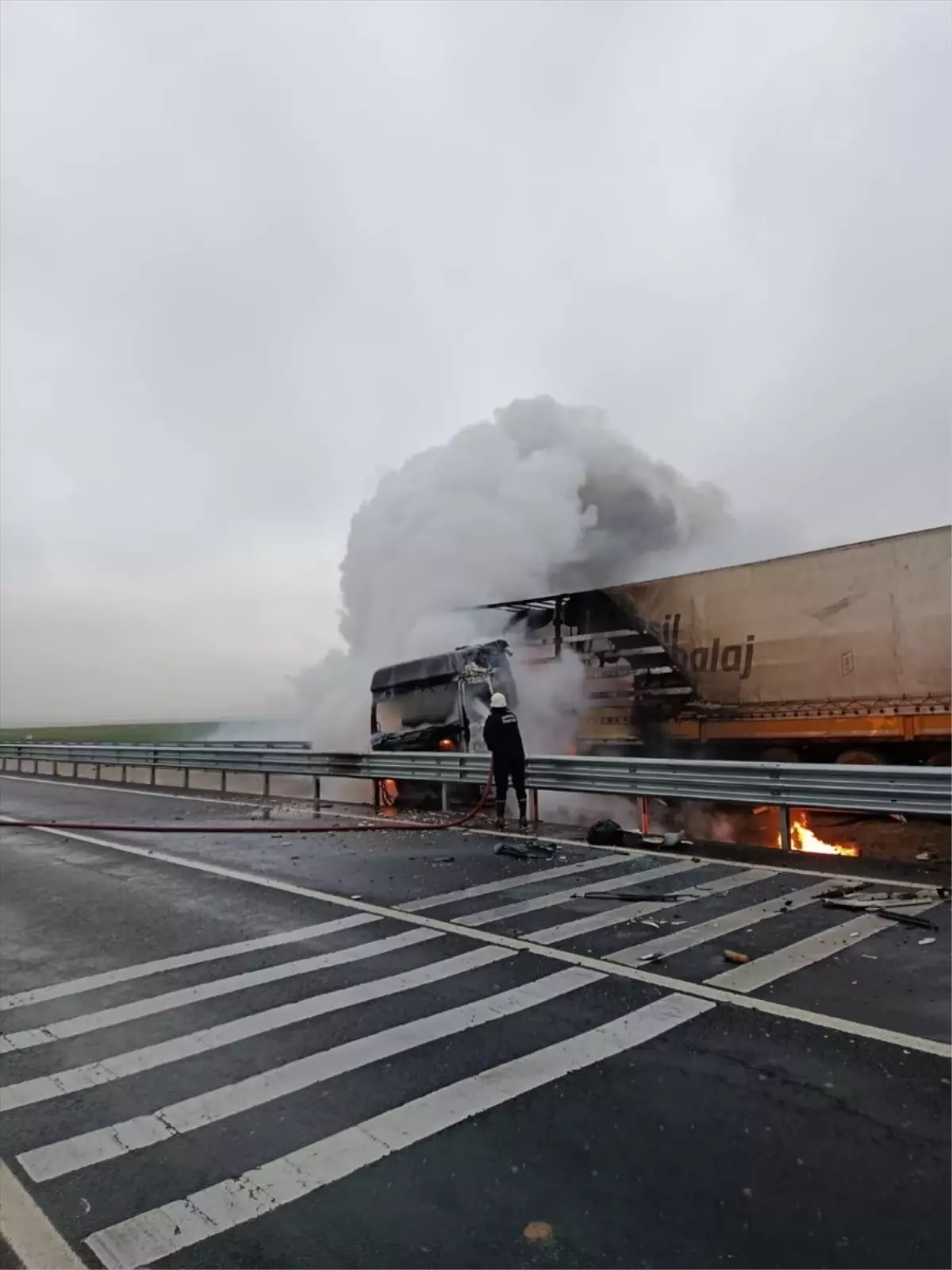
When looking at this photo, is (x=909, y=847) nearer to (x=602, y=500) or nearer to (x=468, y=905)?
Result: (x=468, y=905)

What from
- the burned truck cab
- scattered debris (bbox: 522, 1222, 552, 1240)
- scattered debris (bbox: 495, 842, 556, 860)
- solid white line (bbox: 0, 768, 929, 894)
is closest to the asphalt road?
scattered debris (bbox: 522, 1222, 552, 1240)

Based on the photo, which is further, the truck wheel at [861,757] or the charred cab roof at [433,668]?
the charred cab roof at [433,668]

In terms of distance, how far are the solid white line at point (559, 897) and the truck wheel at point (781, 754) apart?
16.7ft

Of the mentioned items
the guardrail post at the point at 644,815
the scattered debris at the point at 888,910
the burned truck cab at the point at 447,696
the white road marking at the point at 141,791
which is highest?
the burned truck cab at the point at 447,696

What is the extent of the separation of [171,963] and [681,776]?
5.56 m

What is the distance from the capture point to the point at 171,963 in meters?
5.36

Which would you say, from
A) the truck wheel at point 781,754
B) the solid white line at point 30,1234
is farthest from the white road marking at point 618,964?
the truck wheel at point 781,754

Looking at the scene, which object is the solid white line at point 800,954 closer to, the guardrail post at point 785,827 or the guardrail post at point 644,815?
the guardrail post at point 785,827

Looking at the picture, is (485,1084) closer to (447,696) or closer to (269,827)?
(269,827)

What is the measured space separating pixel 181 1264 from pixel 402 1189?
0.68m

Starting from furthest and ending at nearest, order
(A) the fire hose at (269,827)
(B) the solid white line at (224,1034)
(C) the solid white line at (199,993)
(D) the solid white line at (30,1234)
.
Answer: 1. (A) the fire hose at (269,827)
2. (C) the solid white line at (199,993)
3. (B) the solid white line at (224,1034)
4. (D) the solid white line at (30,1234)

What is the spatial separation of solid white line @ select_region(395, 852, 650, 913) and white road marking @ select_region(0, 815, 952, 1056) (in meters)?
0.24

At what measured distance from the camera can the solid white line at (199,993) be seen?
4.25 meters

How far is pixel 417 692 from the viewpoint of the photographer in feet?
44.4
